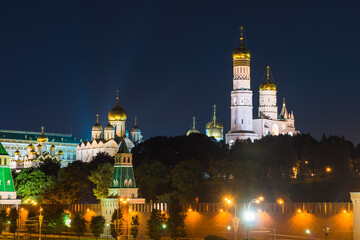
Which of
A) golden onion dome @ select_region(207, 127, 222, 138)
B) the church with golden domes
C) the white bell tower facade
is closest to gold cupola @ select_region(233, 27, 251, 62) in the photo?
the white bell tower facade

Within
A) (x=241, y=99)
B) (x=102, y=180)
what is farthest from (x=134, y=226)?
(x=241, y=99)

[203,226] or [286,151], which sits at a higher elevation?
[286,151]

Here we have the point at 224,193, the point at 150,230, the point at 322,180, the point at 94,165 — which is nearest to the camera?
the point at 150,230

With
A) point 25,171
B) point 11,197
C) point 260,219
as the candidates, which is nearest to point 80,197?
point 11,197

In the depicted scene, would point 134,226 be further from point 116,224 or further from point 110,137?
point 110,137

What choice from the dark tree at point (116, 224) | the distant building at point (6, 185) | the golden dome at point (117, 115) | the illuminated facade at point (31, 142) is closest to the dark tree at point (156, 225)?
the dark tree at point (116, 224)

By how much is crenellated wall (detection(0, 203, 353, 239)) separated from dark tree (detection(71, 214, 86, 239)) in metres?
4.25

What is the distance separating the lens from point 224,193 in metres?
88.6

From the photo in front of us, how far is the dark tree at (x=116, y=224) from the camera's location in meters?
71.8

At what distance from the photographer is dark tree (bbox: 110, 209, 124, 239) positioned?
7176cm

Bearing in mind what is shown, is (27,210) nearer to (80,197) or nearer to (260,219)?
(80,197)

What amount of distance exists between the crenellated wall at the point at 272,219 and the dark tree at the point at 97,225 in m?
2.63

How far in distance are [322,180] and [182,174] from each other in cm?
1714

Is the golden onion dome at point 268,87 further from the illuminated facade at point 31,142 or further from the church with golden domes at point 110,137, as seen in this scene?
the illuminated facade at point 31,142
